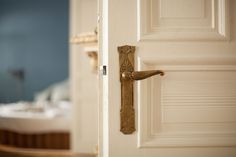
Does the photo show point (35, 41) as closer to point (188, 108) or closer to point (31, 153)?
point (31, 153)

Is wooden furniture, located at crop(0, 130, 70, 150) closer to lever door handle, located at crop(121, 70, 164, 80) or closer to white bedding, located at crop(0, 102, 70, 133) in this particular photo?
white bedding, located at crop(0, 102, 70, 133)

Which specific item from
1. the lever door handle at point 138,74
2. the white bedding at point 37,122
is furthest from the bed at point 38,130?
the lever door handle at point 138,74

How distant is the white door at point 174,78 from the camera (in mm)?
1117

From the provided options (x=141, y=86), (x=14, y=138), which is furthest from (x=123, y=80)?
(x=14, y=138)

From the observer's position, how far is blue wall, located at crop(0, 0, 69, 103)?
5.95 metres

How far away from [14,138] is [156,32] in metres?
3.02

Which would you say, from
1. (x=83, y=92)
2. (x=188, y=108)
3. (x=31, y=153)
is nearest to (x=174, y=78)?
(x=188, y=108)

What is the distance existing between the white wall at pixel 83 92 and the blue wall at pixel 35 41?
256 centimetres

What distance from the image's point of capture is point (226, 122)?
1.16 meters

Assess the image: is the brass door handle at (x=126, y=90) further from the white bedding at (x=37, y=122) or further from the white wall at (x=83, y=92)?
the white bedding at (x=37, y=122)

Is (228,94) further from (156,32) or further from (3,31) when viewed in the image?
(3,31)

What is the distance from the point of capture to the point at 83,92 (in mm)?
3449

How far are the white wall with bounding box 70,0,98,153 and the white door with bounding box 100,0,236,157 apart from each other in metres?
2.28

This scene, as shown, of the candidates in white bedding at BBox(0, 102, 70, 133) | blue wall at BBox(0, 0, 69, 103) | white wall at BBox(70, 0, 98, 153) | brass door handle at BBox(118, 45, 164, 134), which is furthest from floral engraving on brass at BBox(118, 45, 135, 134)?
blue wall at BBox(0, 0, 69, 103)
